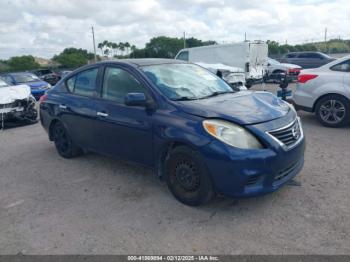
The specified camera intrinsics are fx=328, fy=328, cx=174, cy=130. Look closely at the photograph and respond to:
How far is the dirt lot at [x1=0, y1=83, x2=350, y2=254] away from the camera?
302cm

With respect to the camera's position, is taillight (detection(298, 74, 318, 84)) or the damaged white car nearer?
taillight (detection(298, 74, 318, 84))

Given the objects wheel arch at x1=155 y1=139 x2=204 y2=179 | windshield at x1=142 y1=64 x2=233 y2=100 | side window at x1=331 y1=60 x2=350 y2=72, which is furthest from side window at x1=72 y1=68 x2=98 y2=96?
side window at x1=331 y1=60 x2=350 y2=72

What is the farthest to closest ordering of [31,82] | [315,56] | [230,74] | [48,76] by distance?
1. [48,76]
2. [315,56]
3. [31,82]
4. [230,74]

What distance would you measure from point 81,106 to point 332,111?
5.16 m

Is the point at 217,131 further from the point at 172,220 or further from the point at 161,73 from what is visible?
the point at 161,73

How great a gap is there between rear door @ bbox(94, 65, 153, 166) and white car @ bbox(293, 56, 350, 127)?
15.1 ft

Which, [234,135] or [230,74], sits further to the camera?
[230,74]

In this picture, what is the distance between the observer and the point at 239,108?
11.8 ft

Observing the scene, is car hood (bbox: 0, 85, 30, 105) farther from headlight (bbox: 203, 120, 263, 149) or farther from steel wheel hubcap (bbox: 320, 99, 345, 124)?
steel wheel hubcap (bbox: 320, 99, 345, 124)

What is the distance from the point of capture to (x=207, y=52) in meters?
17.5

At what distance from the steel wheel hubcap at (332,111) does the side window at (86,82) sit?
16.1 ft

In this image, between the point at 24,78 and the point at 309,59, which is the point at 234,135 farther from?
the point at 309,59

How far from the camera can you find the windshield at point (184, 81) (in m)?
4.01

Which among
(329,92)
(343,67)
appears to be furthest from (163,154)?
(343,67)
